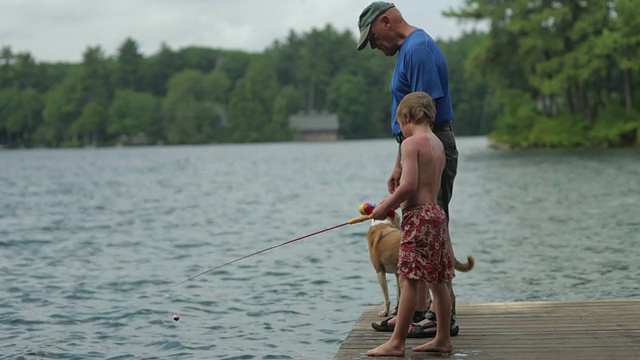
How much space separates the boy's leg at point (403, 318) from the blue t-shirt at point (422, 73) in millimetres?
1150

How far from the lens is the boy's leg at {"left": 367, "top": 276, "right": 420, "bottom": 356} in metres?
5.87

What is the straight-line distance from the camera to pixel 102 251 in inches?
687

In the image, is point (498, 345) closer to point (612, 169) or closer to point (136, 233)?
point (136, 233)

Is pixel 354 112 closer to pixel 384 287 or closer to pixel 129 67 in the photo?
pixel 129 67

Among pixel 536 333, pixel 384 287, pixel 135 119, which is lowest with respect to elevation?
pixel 536 333

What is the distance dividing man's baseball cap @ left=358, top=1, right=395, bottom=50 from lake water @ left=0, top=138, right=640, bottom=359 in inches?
132

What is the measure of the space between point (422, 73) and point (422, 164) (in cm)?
72

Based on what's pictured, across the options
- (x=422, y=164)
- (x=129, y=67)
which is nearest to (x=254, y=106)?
(x=129, y=67)

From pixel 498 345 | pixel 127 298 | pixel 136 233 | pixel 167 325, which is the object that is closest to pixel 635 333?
pixel 498 345

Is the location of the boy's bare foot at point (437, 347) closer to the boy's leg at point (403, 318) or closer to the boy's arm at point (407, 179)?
the boy's leg at point (403, 318)

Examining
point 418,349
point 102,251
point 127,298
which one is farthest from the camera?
point 102,251

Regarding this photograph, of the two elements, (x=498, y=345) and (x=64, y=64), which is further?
(x=64, y=64)

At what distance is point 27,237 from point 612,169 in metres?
24.5

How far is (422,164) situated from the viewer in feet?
18.9
